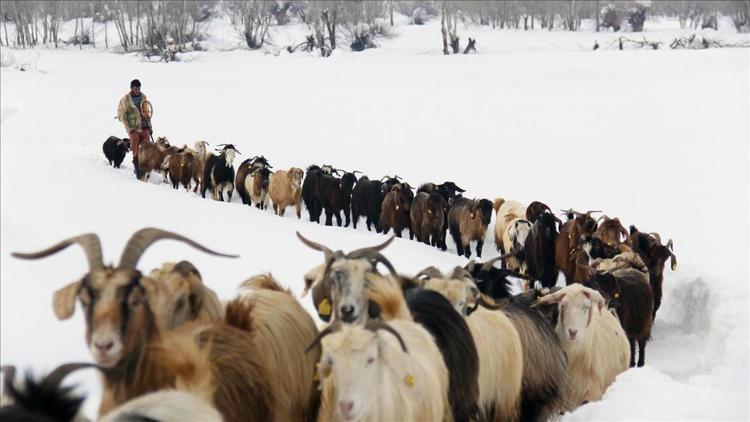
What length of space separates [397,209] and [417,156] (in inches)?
223

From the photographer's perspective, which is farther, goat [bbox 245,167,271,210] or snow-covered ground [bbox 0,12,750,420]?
goat [bbox 245,167,271,210]

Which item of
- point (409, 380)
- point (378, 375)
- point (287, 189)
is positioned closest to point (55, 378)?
point (378, 375)

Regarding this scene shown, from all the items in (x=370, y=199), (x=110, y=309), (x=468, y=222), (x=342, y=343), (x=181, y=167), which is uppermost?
(x=110, y=309)

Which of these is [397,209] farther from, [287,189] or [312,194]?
[287,189]

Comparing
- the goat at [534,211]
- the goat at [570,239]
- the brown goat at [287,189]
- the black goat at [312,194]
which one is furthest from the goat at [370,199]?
the goat at [570,239]

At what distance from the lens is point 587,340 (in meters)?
6.46

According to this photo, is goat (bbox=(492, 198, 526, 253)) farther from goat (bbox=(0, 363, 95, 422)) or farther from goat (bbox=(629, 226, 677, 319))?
goat (bbox=(0, 363, 95, 422))

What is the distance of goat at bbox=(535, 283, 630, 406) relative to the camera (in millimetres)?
6176

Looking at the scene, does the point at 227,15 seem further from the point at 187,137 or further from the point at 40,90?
the point at 187,137

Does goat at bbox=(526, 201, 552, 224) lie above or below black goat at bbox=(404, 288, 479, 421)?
below

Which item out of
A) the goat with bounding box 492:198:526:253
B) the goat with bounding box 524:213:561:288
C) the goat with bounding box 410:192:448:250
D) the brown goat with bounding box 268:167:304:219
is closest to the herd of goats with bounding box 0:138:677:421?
the goat with bounding box 524:213:561:288

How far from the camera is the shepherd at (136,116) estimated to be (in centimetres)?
1506

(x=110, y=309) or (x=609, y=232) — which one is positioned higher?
(x=110, y=309)

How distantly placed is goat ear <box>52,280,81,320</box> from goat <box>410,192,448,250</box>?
7663 mm
